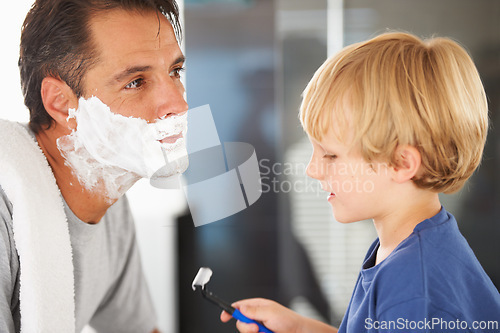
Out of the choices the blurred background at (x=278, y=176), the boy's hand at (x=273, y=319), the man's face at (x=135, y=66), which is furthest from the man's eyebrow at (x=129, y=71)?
the blurred background at (x=278, y=176)

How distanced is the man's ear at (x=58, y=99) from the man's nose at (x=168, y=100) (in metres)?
0.13

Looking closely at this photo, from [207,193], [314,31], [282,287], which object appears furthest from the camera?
[282,287]

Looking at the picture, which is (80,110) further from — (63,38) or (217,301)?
(217,301)

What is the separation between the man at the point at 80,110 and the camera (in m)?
0.64

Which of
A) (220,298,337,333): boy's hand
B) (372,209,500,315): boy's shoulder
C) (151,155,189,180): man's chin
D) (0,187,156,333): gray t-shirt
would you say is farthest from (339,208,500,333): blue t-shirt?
(0,187,156,333): gray t-shirt

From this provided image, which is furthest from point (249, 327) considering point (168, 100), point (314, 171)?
point (168, 100)

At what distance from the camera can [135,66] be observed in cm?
68

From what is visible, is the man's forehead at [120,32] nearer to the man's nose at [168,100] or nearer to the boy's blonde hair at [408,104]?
the man's nose at [168,100]

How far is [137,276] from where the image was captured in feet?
3.03

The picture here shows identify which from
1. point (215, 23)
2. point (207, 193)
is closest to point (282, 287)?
point (207, 193)

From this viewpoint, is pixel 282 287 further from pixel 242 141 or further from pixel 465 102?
pixel 465 102

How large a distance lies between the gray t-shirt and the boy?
396mm

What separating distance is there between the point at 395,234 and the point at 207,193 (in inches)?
33.8

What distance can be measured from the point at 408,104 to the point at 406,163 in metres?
0.07
